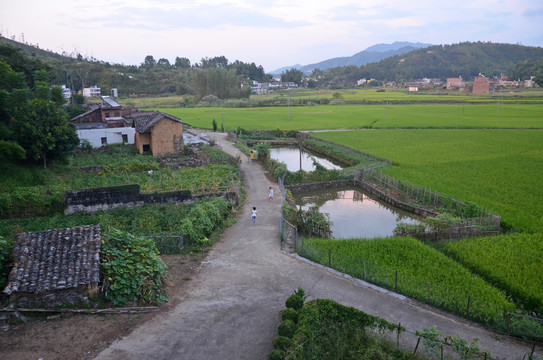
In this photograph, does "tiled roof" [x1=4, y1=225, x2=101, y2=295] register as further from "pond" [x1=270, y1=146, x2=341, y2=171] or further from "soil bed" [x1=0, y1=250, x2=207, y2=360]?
"pond" [x1=270, y1=146, x2=341, y2=171]

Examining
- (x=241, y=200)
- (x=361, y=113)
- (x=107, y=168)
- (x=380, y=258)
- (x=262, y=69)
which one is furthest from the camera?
(x=262, y=69)

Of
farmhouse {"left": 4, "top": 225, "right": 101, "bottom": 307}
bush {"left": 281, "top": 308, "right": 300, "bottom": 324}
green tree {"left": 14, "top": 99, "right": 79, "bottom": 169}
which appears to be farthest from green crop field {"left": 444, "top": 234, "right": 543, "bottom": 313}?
green tree {"left": 14, "top": 99, "right": 79, "bottom": 169}

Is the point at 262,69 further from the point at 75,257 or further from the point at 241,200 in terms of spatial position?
the point at 75,257

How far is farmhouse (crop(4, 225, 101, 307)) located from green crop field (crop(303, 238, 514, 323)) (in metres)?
8.21

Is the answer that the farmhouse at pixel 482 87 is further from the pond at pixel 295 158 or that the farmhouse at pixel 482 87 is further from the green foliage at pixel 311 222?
the green foliage at pixel 311 222

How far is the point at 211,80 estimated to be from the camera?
10569 centimetres

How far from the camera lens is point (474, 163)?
3369 cm

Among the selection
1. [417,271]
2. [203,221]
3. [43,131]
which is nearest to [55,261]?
[203,221]

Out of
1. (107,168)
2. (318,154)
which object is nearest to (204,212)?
(107,168)

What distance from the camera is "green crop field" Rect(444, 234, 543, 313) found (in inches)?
540

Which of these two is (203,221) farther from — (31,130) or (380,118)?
(380,118)

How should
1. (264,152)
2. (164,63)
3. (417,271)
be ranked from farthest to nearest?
(164,63) < (264,152) < (417,271)

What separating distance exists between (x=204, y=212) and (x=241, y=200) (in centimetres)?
539

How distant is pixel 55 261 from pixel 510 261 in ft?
54.5
